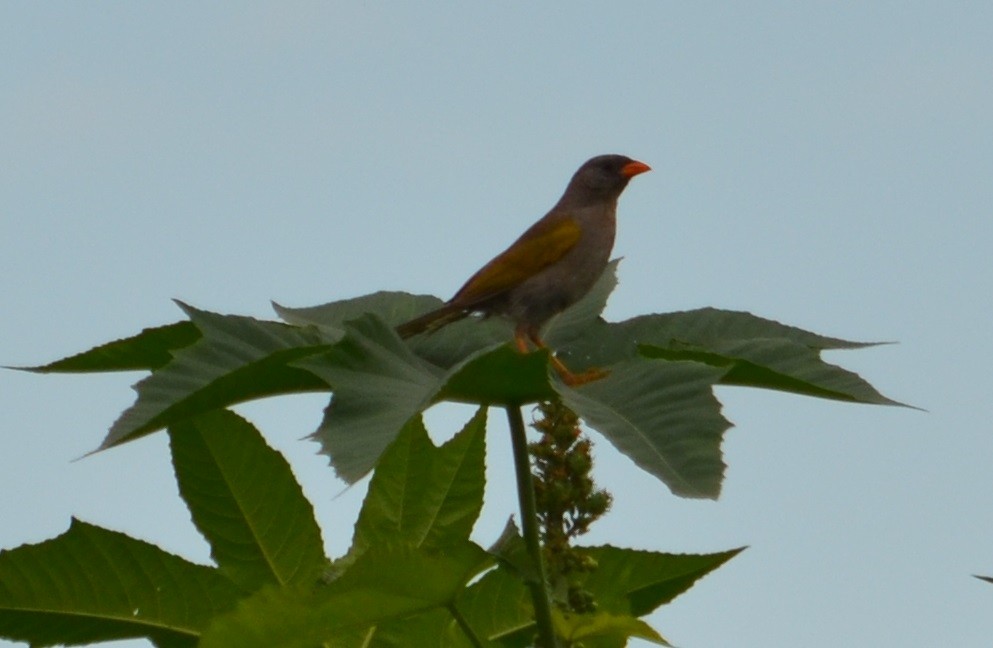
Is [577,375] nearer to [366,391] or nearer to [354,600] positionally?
[366,391]

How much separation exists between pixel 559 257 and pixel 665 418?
366 centimetres

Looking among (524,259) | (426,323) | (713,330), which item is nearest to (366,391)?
(713,330)

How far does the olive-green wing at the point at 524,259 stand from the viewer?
524 centimetres

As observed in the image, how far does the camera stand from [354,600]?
1.94 metres

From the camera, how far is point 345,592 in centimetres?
192

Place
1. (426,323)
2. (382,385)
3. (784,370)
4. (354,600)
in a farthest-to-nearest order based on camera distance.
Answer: (426,323) < (784,370) < (382,385) < (354,600)

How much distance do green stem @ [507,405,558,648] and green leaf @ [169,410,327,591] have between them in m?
0.51

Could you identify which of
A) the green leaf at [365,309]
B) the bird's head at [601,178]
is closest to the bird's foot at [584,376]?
the green leaf at [365,309]

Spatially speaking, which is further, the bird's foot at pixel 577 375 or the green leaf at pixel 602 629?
the bird's foot at pixel 577 375

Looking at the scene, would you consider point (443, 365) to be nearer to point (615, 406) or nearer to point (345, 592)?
point (615, 406)

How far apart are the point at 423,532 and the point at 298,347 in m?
0.59

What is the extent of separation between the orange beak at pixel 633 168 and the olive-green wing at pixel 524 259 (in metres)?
0.80

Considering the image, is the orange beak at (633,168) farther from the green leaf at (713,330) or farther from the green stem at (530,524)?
the green stem at (530,524)

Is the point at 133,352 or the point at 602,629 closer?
the point at 602,629
